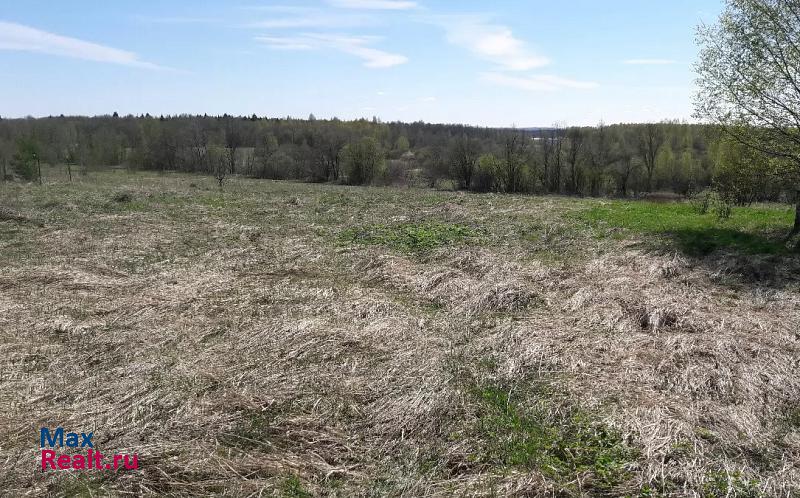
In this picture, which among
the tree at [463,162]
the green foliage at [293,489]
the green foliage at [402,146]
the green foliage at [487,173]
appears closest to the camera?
the green foliage at [293,489]

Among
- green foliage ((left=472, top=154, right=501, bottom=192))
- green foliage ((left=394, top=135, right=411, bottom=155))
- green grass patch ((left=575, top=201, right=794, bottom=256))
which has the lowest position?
green grass patch ((left=575, top=201, right=794, bottom=256))

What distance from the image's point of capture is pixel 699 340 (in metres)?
7.31

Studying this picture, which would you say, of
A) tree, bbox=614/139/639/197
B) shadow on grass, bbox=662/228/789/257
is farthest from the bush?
tree, bbox=614/139/639/197

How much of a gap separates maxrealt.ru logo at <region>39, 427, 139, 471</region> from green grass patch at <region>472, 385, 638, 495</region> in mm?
3515

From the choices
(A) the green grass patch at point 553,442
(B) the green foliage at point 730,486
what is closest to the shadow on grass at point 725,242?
(A) the green grass patch at point 553,442

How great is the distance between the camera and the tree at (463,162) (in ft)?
180

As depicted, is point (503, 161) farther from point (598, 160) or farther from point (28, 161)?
point (28, 161)

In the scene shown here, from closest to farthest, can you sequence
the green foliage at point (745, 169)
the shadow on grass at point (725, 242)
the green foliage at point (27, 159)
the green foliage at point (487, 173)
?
the shadow on grass at point (725, 242) → the green foliage at point (745, 169) → the green foliage at point (27, 159) → the green foliage at point (487, 173)

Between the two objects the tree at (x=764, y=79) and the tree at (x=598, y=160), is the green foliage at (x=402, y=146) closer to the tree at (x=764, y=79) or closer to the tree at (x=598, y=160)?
the tree at (x=598, y=160)

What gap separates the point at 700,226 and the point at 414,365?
38.7ft

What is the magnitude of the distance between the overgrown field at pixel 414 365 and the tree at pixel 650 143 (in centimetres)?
4989

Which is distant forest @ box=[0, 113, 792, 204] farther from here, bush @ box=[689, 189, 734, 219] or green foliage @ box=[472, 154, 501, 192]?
bush @ box=[689, 189, 734, 219]

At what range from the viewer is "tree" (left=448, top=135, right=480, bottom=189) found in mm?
54750

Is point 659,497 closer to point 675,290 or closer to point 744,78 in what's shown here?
point 675,290
